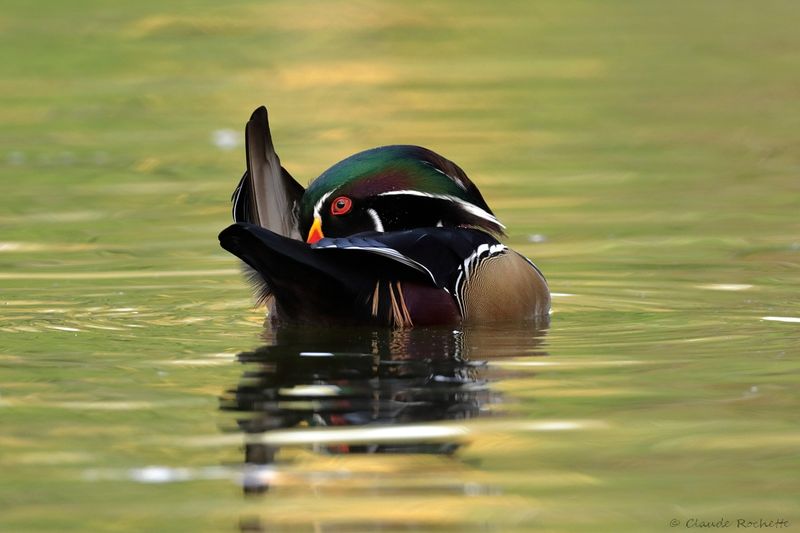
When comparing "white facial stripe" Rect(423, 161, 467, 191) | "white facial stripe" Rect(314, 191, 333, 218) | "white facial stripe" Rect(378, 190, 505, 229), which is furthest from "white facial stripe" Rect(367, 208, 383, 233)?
"white facial stripe" Rect(423, 161, 467, 191)

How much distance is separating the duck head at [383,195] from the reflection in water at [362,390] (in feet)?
1.82

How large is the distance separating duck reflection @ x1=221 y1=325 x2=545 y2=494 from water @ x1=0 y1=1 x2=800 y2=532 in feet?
0.06

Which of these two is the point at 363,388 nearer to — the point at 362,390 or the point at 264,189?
the point at 362,390

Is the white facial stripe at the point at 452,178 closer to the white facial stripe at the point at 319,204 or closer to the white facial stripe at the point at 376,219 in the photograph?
the white facial stripe at the point at 376,219

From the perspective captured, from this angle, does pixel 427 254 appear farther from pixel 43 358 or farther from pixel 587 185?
pixel 587 185

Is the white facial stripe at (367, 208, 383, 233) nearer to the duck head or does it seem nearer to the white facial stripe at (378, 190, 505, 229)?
the duck head

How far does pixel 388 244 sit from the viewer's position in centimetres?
732

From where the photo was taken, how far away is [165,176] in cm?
1377

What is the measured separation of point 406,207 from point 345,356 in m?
1.06

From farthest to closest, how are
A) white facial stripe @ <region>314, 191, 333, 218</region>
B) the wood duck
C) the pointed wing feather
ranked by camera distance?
the pointed wing feather
white facial stripe @ <region>314, 191, 333, 218</region>
the wood duck

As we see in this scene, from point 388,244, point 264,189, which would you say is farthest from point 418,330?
point 264,189

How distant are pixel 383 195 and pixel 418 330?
2.33 ft

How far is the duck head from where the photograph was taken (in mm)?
8031

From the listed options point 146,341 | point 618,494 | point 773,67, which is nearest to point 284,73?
point 773,67
